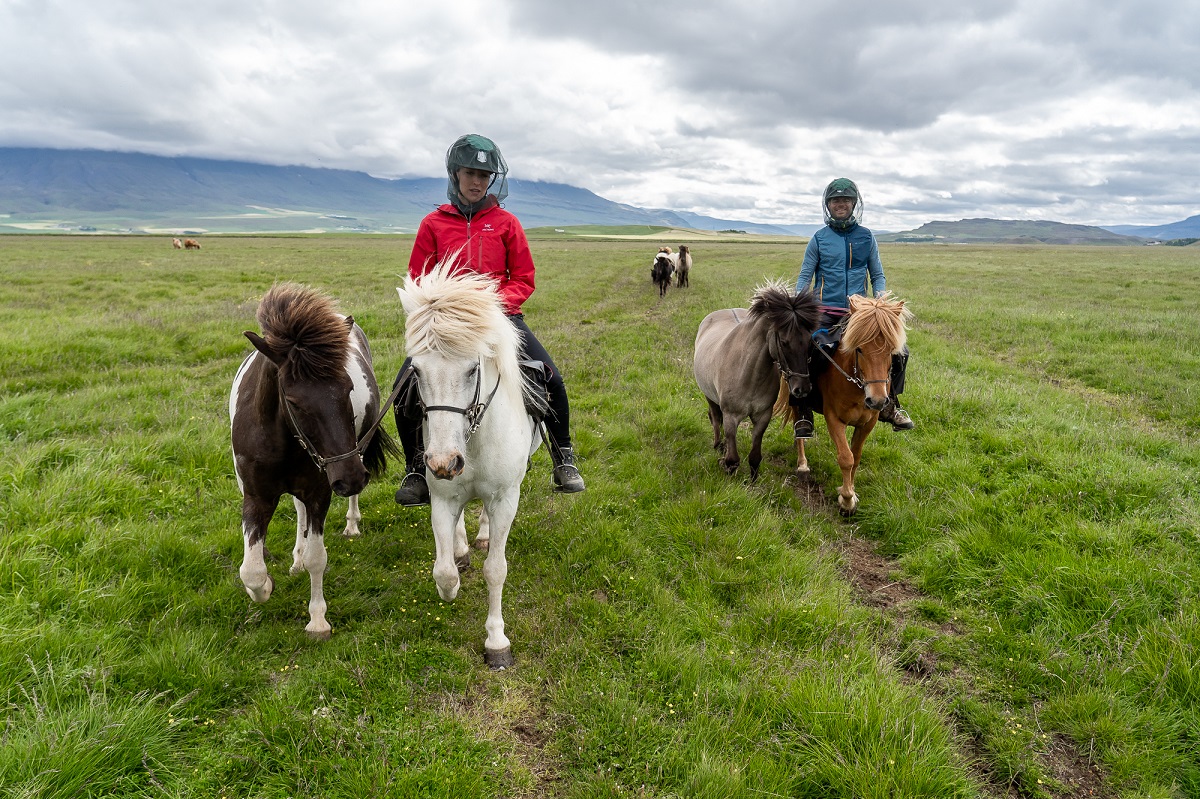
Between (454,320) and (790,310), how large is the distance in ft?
13.8

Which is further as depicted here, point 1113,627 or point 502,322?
point 1113,627

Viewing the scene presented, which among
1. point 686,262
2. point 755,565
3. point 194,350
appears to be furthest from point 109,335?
point 686,262

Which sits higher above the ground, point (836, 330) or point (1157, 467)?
point (836, 330)

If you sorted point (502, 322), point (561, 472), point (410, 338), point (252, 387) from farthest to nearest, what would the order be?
point (561, 472) < point (252, 387) < point (502, 322) < point (410, 338)

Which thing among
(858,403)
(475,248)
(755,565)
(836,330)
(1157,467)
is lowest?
(755,565)

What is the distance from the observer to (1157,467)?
6.34 metres

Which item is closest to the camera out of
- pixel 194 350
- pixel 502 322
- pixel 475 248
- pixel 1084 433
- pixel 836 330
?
pixel 502 322

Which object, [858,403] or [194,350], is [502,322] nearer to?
[858,403]

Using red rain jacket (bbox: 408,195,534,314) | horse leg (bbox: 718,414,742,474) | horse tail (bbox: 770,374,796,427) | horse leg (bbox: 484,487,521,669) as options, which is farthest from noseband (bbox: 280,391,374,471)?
horse tail (bbox: 770,374,796,427)

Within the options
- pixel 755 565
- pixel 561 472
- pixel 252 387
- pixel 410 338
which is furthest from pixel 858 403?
pixel 252 387

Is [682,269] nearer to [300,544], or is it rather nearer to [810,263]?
[810,263]

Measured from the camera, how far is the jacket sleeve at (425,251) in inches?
191

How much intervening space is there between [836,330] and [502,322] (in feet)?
15.3

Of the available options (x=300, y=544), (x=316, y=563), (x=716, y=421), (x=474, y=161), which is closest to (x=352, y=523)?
(x=300, y=544)
